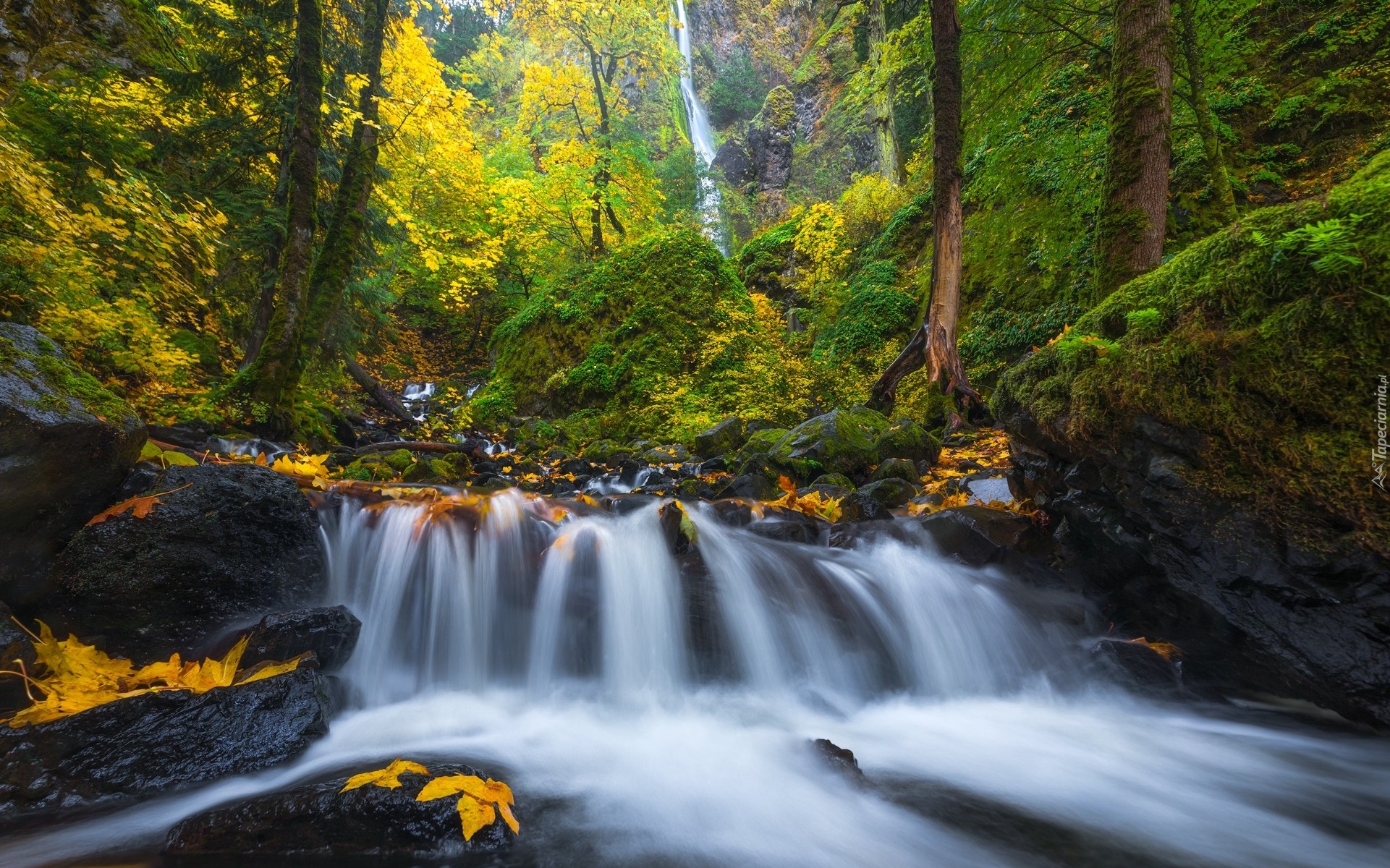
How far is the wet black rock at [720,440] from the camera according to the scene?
29.7ft

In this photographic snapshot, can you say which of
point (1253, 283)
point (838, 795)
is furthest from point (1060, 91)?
point (838, 795)

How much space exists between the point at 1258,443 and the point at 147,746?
517 centimetres

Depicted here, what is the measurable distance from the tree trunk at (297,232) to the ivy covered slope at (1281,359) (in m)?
8.69

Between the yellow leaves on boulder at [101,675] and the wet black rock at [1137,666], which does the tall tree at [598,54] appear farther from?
the wet black rock at [1137,666]

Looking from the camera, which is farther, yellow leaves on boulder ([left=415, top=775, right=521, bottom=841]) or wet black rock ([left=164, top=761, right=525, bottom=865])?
yellow leaves on boulder ([left=415, top=775, right=521, bottom=841])

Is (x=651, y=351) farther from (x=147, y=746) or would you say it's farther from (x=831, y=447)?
(x=147, y=746)

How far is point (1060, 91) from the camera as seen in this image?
9.22 metres

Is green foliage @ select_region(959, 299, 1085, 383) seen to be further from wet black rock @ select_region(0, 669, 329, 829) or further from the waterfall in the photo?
wet black rock @ select_region(0, 669, 329, 829)

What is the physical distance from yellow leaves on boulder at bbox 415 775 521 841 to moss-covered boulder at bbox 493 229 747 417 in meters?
9.47

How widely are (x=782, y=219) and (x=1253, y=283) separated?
20.4 meters

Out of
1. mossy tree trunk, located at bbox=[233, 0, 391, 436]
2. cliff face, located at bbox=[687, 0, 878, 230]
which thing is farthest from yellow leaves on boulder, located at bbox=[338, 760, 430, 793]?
cliff face, located at bbox=[687, 0, 878, 230]

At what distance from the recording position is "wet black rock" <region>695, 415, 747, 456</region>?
29.7ft

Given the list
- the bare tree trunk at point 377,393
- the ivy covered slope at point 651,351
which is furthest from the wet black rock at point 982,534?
the bare tree trunk at point 377,393

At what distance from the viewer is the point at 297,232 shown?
7301 millimetres
